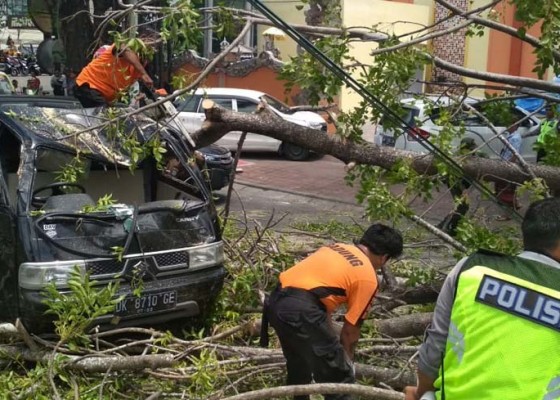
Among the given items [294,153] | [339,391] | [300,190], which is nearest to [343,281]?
[339,391]

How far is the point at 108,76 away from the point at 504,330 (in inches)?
229

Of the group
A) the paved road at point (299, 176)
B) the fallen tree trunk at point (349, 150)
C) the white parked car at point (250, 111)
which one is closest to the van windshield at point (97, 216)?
the fallen tree trunk at point (349, 150)

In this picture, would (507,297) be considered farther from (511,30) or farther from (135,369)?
(511,30)

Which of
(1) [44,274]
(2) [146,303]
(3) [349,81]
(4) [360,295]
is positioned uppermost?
(3) [349,81]

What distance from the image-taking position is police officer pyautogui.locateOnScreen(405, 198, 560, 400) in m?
2.41

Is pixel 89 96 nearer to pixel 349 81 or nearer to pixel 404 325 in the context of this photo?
pixel 349 81

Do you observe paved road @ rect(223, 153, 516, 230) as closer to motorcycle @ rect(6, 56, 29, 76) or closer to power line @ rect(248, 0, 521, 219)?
power line @ rect(248, 0, 521, 219)

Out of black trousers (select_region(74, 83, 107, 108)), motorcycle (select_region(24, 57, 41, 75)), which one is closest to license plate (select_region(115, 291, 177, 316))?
black trousers (select_region(74, 83, 107, 108))

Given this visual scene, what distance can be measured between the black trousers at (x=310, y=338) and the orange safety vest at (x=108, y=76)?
Answer: 11.2 feet

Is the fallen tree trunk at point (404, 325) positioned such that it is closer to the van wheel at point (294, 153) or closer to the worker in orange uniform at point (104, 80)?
the worker in orange uniform at point (104, 80)

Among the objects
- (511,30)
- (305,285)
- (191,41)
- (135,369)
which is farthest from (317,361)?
(511,30)

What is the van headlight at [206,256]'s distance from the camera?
5652 mm

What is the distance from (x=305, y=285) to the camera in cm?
439

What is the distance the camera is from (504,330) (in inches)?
95.6
